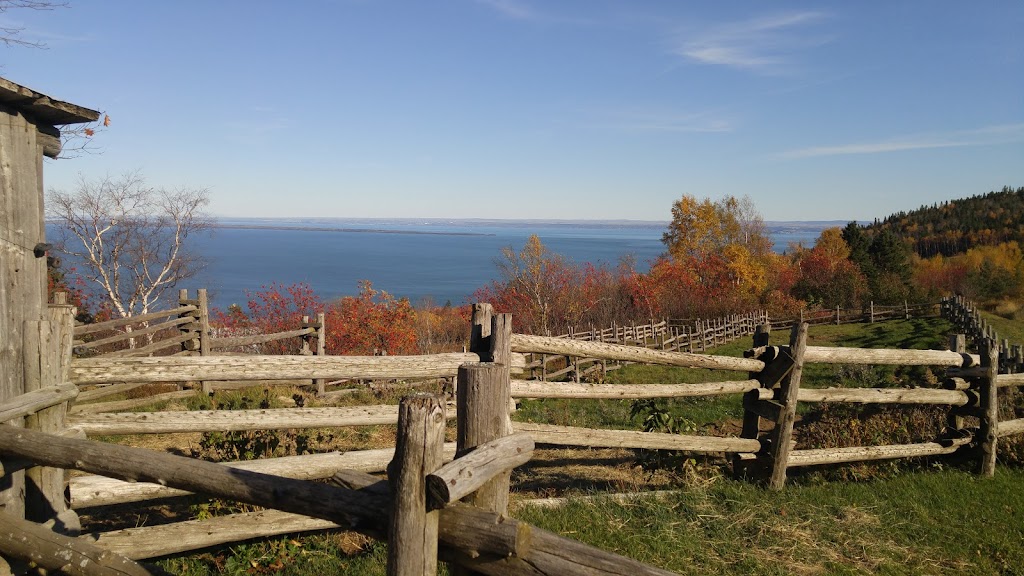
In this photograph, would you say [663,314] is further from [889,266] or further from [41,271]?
[41,271]

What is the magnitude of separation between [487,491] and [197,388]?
1149cm

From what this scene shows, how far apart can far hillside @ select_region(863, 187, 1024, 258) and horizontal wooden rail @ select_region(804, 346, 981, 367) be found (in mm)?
81832

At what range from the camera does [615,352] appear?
5.54 meters

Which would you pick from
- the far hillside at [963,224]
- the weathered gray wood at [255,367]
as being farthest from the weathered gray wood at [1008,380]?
the far hillside at [963,224]

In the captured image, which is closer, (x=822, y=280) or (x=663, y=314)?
(x=663, y=314)

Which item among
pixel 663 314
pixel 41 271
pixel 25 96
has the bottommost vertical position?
pixel 663 314

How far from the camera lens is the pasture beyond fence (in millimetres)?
2557

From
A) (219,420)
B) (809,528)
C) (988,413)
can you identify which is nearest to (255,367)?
(219,420)

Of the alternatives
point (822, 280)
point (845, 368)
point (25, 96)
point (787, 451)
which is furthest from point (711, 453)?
point (822, 280)

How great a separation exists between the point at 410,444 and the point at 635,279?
5678 centimetres

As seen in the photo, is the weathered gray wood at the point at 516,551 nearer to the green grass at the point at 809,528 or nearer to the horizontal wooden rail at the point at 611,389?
the horizontal wooden rail at the point at 611,389

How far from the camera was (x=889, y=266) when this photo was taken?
58.7 metres

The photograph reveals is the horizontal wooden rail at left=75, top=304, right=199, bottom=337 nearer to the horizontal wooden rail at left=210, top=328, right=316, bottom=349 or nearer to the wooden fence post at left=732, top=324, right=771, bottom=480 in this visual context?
the horizontal wooden rail at left=210, top=328, right=316, bottom=349

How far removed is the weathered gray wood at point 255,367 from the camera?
4.07m
